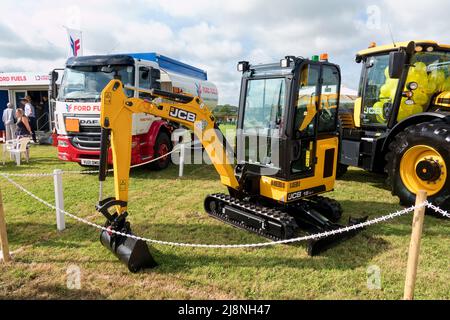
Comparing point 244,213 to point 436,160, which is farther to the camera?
point 436,160

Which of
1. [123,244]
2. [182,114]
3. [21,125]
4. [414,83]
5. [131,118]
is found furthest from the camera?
[21,125]

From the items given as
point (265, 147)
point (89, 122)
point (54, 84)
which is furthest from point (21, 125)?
point (265, 147)

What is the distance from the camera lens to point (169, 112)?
4.31 meters

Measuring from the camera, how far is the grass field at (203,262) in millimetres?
3352

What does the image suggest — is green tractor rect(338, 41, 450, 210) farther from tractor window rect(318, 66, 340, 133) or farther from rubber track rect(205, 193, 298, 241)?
rubber track rect(205, 193, 298, 241)

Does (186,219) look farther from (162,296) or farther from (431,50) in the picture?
(431,50)

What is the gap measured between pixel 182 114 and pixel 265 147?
1262mm

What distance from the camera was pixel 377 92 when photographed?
22.5ft

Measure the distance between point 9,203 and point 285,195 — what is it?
203 inches

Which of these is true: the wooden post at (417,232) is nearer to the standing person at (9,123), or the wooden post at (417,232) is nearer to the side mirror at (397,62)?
the side mirror at (397,62)

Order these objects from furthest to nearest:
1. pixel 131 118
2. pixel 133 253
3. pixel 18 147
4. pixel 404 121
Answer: pixel 18 147, pixel 404 121, pixel 131 118, pixel 133 253

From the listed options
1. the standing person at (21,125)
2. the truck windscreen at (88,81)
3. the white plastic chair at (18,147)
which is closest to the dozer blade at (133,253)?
the truck windscreen at (88,81)

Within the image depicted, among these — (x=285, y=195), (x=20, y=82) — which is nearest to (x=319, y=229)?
(x=285, y=195)

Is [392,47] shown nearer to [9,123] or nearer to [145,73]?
[145,73]
